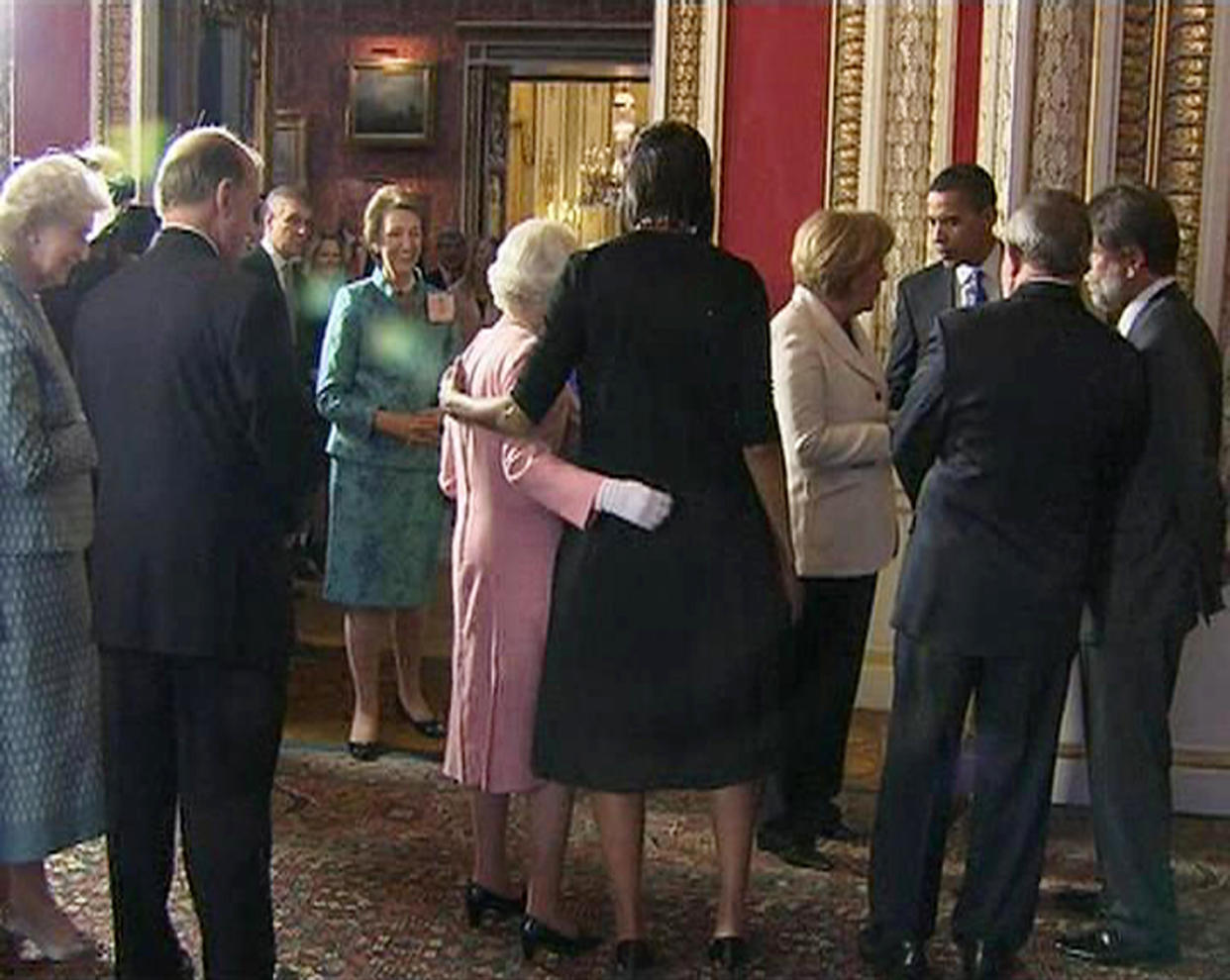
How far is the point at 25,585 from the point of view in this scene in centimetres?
325

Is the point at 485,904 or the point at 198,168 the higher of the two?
the point at 198,168

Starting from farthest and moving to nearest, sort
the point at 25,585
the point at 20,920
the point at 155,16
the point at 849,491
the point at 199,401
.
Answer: the point at 155,16 < the point at 849,491 < the point at 20,920 < the point at 25,585 < the point at 199,401

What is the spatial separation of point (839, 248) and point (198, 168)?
1.50 meters

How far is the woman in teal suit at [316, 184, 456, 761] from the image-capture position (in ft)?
15.6

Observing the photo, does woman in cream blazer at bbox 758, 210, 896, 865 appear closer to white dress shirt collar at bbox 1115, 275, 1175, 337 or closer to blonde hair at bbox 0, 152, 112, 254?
white dress shirt collar at bbox 1115, 275, 1175, 337

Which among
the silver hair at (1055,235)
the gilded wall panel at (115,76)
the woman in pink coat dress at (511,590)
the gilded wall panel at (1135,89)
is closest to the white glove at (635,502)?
the woman in pink coat dress at (511,590)

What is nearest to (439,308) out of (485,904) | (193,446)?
(485,904)

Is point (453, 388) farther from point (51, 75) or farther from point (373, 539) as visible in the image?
point (51, 75)

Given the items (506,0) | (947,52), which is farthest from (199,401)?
(506,0)

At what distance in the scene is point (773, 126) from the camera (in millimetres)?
5676

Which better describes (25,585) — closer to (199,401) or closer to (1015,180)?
(199,401)

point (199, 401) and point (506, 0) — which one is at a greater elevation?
point (506, 0)

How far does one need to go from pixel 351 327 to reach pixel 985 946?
2.35 meters

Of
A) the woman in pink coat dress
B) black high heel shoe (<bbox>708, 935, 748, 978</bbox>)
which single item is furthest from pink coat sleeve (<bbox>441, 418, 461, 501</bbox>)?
black high heel shoe (<bbox>708, 935, 748, 978</bbox>)
